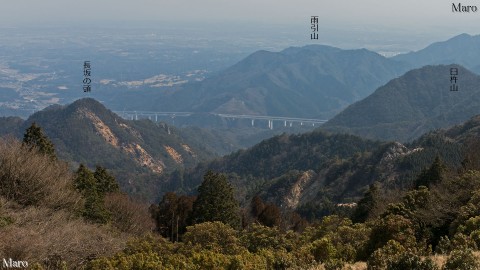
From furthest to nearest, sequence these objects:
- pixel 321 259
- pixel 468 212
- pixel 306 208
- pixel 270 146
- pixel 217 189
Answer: pixel 270 146, pixel 306 208, pixel 217 189, pixel 468 212, pixel 321 259

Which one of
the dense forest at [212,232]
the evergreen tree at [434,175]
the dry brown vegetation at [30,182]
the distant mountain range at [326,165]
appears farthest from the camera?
the distant mountain range at [326,165]

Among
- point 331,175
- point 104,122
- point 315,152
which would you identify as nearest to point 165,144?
point 104,122

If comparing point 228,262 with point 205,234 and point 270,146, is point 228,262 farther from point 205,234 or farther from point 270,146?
point 270,146

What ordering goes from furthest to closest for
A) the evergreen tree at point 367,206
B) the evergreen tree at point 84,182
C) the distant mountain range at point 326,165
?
the distant mountain range at point 326,165
the evergreen tree at point 367,206
the evergreen tree at point 84,182

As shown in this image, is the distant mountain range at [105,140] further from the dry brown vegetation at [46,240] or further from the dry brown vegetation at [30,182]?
the dry brown vegetation at [46,240]

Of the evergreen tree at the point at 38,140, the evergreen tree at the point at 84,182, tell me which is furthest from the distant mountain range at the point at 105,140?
the evergreen tree at the point at 38,140

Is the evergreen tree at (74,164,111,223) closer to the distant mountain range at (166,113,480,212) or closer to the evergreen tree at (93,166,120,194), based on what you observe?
the evergreen tree at (93,166,120,194)
